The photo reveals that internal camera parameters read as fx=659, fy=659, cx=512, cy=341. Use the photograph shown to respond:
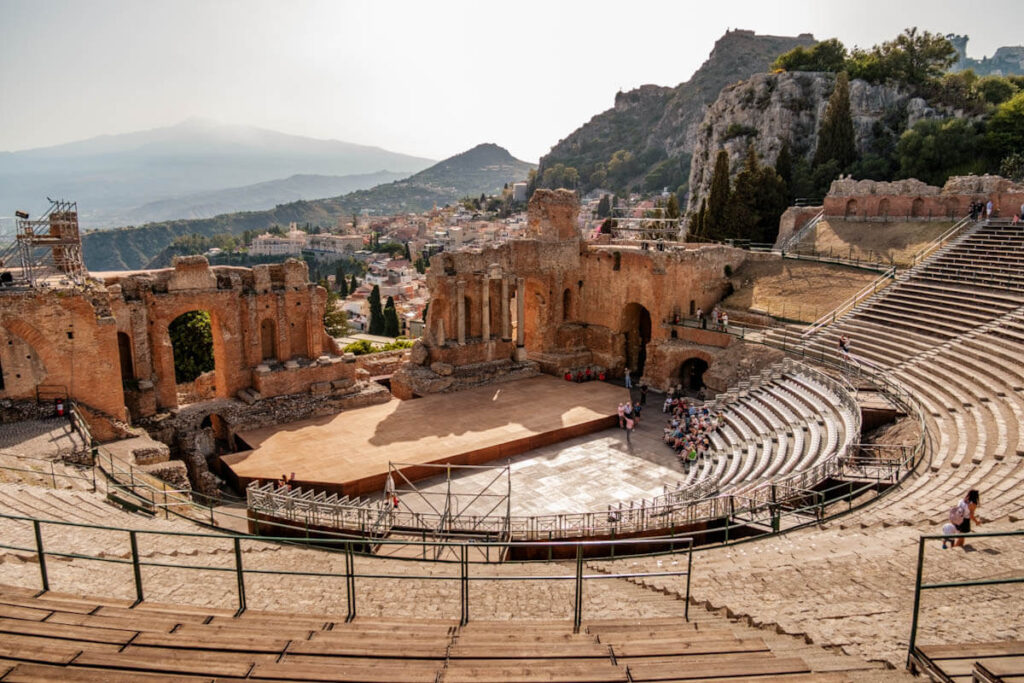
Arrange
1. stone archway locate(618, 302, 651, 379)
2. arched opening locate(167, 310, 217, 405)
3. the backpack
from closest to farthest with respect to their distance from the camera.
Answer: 1. the backpack
2. stone archway locate(618, 302, 651, 379)
3. arched opening locate(167, 310, 217, 405)

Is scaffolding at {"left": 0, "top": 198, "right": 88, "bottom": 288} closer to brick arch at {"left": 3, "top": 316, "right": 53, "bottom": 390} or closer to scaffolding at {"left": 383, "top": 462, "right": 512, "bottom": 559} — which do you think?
brick arch at {"left": 3, "top": 316, "right": 53, "bottom": 390}

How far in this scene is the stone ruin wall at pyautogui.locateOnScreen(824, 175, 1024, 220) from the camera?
31322 millimetres

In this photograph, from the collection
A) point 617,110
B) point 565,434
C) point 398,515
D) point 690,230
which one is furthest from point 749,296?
point 617,110

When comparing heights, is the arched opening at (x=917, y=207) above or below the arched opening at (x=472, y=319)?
above

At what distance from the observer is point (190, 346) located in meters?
39.6

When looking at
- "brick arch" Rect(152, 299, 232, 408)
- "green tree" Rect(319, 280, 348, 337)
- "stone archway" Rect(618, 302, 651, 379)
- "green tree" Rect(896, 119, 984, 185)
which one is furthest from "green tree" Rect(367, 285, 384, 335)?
"green tree" Rect(896, 119, 984, 185)

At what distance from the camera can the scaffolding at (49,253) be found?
2088 centimetres

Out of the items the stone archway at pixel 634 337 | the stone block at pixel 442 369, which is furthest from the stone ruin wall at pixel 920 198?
the stone block at pixel 442 369

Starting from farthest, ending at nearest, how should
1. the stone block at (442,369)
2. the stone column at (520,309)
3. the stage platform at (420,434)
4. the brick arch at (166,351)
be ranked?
1. the stone column at (520,309)
2. the stone block at (442,369)
3. the brick arch at (166,351)
4. the stage platform at (420,434)

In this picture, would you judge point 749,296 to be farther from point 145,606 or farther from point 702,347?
point 145,606

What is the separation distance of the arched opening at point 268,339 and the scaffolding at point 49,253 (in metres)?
6.40

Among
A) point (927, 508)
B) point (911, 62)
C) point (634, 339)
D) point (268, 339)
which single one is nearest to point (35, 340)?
point (268, 339)

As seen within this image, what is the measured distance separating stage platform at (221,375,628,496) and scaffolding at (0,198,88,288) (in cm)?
813

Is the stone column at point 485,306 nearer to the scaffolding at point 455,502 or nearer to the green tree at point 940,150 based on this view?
the scaffolding at point 455,502
